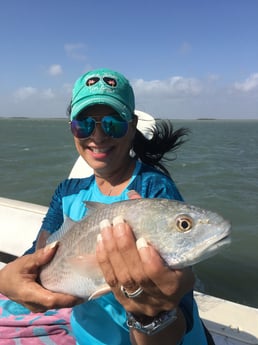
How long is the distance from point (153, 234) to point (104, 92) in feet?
3.26

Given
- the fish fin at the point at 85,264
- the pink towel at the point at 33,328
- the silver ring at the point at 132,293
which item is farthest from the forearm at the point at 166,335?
the pink towel at the point at 33,328

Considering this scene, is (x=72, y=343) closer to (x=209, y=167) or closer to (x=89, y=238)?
(x=89, y=238)

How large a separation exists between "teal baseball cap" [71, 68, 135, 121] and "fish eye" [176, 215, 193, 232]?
0.85 m

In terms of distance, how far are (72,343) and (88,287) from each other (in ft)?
4.26

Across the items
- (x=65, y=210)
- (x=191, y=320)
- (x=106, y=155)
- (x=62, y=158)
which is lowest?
(x=62, y=158)

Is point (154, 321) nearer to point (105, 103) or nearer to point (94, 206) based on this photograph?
point (94, 206)

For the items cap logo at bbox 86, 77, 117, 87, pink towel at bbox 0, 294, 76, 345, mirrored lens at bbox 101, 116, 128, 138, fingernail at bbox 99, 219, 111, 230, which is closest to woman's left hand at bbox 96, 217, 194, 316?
fingernail at bbox 99, 219, 111, 230

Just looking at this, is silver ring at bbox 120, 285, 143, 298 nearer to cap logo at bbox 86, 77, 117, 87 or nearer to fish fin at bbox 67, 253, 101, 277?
fish fin at bbox 67, 253, 101, 277

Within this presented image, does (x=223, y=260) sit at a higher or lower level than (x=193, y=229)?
lower

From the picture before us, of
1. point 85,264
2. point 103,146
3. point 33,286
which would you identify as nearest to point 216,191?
point 103,146

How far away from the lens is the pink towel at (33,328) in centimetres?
316

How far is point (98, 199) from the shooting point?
8.39ft

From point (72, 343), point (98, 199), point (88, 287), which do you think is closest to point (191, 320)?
point (88, 287)

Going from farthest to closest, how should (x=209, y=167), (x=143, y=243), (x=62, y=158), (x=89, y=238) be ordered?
(x=62, y=158) → (x=209, y=167) → (x=89, y=238) → (x=143, y=243)
